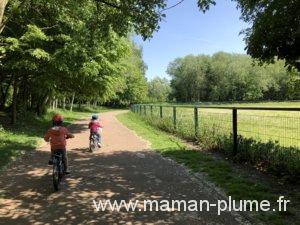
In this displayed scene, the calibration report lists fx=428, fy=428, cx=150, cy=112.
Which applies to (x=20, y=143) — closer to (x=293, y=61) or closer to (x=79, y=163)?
(x=79, y=163)

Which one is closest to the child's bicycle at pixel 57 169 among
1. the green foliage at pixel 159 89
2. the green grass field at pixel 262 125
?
the green grass field at pixel 262 125

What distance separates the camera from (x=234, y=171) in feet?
32.9

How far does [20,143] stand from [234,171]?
9177 mm

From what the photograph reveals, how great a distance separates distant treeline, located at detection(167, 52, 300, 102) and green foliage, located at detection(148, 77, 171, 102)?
1450 centimetres

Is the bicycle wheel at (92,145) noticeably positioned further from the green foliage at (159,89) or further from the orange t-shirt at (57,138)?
the green foliage at (159,89)

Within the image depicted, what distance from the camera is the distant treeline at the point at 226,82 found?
116 meters

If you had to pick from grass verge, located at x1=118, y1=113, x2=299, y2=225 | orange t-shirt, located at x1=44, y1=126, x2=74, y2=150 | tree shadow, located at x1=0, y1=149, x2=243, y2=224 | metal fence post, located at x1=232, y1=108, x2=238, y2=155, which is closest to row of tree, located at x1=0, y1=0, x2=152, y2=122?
grass verge, located at x1=118, y1=113, x2=299, y2=225

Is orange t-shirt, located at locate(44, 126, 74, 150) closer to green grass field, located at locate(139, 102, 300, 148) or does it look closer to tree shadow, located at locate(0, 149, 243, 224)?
tree shadow, located at locate(0, 149, 243, 224)

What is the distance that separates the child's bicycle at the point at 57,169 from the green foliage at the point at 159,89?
125212mm

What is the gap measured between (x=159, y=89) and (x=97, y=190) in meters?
146

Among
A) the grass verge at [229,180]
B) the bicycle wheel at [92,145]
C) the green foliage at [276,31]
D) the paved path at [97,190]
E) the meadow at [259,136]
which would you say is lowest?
the paved path at [97,190]

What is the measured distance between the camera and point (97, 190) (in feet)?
27.7


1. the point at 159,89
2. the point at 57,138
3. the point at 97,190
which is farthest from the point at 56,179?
the point at 159,89

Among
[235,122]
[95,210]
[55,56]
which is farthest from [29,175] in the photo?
[55,56]
